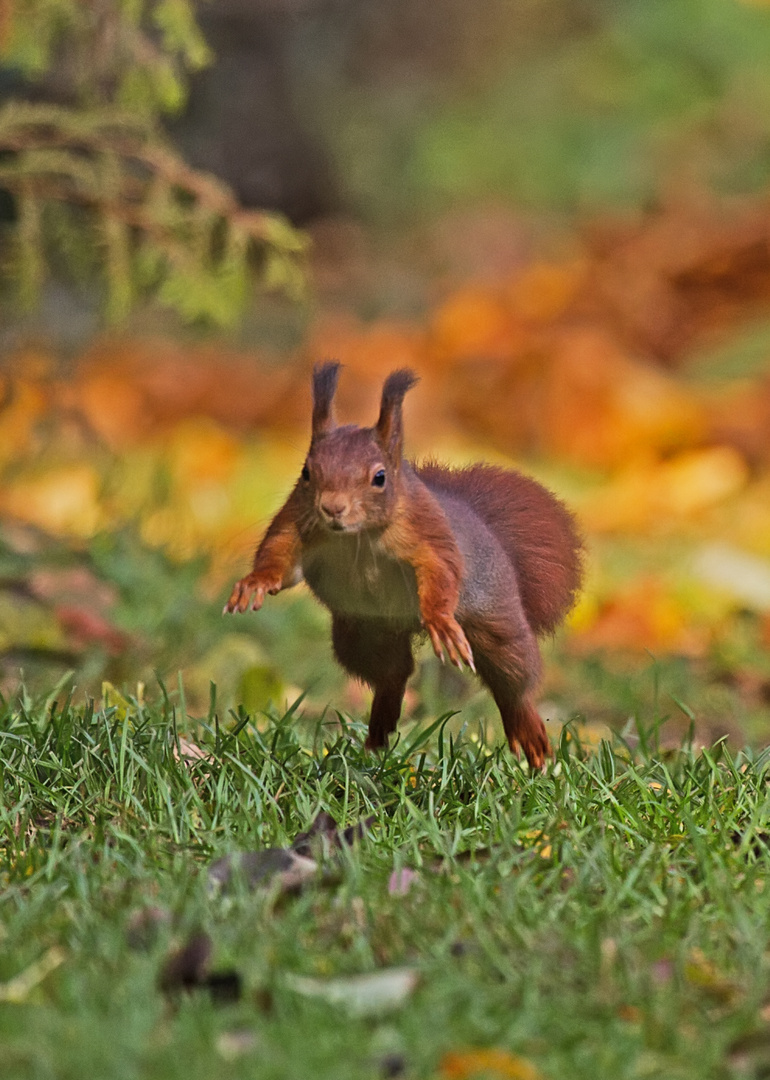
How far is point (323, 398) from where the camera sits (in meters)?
2.71

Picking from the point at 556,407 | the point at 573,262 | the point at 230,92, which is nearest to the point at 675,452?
the point at 556,407

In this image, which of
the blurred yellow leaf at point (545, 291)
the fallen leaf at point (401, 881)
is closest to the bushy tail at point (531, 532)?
the fallen leaf at point (401, 881)

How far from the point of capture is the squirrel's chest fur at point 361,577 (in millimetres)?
2686

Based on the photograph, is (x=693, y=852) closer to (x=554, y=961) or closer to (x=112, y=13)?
(x=554, y=961)

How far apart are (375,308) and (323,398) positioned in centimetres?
947

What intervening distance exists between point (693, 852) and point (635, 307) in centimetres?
798

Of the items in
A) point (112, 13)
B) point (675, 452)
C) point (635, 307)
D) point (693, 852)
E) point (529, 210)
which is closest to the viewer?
point (693, 852)

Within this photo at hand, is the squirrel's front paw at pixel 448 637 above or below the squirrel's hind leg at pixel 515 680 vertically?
above

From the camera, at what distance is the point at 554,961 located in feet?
6.80

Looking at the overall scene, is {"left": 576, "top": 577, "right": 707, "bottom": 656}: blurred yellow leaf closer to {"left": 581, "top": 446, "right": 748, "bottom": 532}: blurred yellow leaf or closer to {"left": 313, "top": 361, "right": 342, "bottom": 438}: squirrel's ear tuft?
{"left": 581, "top": 446, "right": 748, "bottom": 532}: blurred yellow leaf

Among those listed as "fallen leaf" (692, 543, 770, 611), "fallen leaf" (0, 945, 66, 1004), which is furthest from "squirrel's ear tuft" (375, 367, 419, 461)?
"fallen leaf" (692, 543, 770, 611)

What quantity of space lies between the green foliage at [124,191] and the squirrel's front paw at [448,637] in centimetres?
295

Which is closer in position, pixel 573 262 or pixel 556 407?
pixel 556 407

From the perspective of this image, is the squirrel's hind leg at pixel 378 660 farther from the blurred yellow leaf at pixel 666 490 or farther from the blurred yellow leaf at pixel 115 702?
the blurred yellow leaf at pixel 666 490
